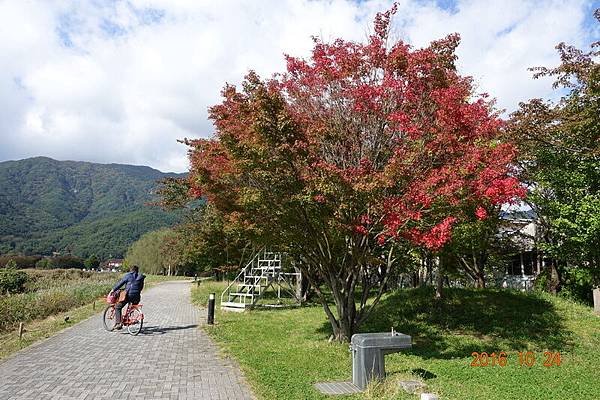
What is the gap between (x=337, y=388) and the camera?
647 centimetres

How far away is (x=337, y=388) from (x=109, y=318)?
804 centimetres

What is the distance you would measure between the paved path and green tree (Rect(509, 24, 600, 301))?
10292 mm

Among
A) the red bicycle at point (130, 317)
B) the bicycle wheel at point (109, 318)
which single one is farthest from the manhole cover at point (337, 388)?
the bicycle wheel at point (109, 318)

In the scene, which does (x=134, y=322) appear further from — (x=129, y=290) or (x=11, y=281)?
(x=11, y=281)

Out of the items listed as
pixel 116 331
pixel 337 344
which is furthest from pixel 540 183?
pixel 116 331

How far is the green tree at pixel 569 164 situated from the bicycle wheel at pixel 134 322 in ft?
36.8

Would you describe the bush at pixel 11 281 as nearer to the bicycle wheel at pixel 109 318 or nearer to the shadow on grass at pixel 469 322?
the bicycle wheel at pixel 109 318

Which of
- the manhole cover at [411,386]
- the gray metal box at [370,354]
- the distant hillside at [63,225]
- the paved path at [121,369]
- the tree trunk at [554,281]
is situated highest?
the distant hillside at [63,225]

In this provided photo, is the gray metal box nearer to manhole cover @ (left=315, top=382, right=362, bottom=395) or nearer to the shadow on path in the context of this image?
manhole cover @ (left=315, top=382, right=362, bottom=395)

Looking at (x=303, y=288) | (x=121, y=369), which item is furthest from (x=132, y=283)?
(x=303, y=288)

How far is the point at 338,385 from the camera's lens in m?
6.64

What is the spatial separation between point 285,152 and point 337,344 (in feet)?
14.0

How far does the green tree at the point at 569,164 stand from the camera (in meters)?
11.7
